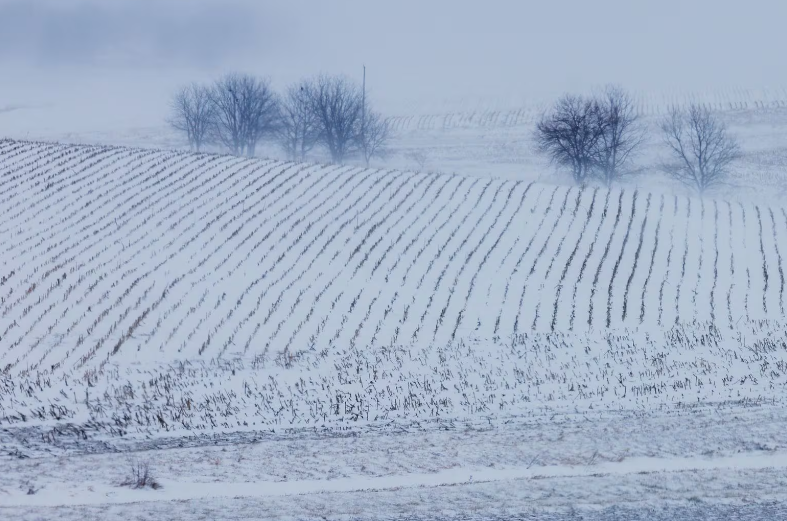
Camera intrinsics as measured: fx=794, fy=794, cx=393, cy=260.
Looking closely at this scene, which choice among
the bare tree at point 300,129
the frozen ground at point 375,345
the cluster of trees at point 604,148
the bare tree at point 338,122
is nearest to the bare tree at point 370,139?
the bare tree at point 338,122

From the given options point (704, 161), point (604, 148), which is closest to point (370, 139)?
point (604, 148)

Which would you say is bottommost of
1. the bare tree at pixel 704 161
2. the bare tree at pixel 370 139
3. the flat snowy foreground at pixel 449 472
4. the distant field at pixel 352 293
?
the flat snowy foreground at pixel 449 472

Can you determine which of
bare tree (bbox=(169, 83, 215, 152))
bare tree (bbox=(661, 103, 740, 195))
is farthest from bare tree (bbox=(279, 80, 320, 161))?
bare tree (bbox=(661, 103, 740, 195))

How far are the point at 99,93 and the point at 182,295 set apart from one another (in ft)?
364

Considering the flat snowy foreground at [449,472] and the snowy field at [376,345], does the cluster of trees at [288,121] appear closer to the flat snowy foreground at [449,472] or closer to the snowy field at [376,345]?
the snowy field at [376,345]

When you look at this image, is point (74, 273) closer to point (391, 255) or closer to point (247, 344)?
point (247, 344)

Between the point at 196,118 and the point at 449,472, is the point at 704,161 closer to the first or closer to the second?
the point at 196,118

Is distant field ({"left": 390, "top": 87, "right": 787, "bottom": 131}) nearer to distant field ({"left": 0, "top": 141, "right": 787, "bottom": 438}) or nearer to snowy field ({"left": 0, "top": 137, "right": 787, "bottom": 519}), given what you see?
distant field ({"left": 0, "top": 141, "right": 787, "bottom": 438})

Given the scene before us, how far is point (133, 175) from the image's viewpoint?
32406 millimetres

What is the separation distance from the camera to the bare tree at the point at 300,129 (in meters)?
66.4

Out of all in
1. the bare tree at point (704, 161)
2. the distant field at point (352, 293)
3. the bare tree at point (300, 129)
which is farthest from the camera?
the bare tree at point (300, 129)

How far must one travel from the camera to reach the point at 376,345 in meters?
17.4

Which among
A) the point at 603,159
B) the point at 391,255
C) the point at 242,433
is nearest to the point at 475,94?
the point at 603,159

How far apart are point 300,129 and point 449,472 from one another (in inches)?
2394
